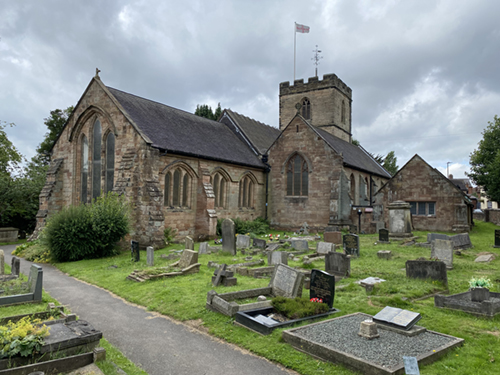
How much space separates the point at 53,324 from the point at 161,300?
126 inches

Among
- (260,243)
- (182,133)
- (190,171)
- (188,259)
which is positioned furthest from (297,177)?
(188,259)

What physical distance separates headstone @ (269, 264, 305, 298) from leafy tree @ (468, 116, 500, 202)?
1392 inches

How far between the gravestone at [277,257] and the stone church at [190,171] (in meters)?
7.74

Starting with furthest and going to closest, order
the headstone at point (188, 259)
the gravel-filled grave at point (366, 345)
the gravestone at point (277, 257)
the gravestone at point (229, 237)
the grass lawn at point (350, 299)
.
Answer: the gravestone at point (229, 237) → the gravestone at point (277, 257) → the headstone at point (188, 259) → the grass lawn at point (350, 299) → the gravel-filled grave at point (366, 345)

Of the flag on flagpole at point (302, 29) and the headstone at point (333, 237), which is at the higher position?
the flag on flagpole at point (302, 29)

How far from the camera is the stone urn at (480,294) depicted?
7914 mm

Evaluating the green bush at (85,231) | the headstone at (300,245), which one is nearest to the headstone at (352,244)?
the headstone at (300,245)

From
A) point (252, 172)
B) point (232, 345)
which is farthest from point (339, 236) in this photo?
point (232, 345)

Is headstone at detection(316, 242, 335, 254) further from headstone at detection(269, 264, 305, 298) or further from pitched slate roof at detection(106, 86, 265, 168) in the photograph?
pitched slate roof at detection(106, 86, 265, 168)

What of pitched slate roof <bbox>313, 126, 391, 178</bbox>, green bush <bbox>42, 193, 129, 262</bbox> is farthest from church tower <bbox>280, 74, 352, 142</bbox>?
green bush <bbox>42, 193, 129, 262</bbox>

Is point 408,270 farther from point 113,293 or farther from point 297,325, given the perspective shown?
point 113,293

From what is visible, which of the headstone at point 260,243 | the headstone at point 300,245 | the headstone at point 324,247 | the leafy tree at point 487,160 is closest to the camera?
the headstone at point 324,247

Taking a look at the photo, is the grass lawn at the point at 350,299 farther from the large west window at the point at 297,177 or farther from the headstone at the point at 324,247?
the large west window at the point at 297,177

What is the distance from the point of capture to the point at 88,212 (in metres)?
16.9
